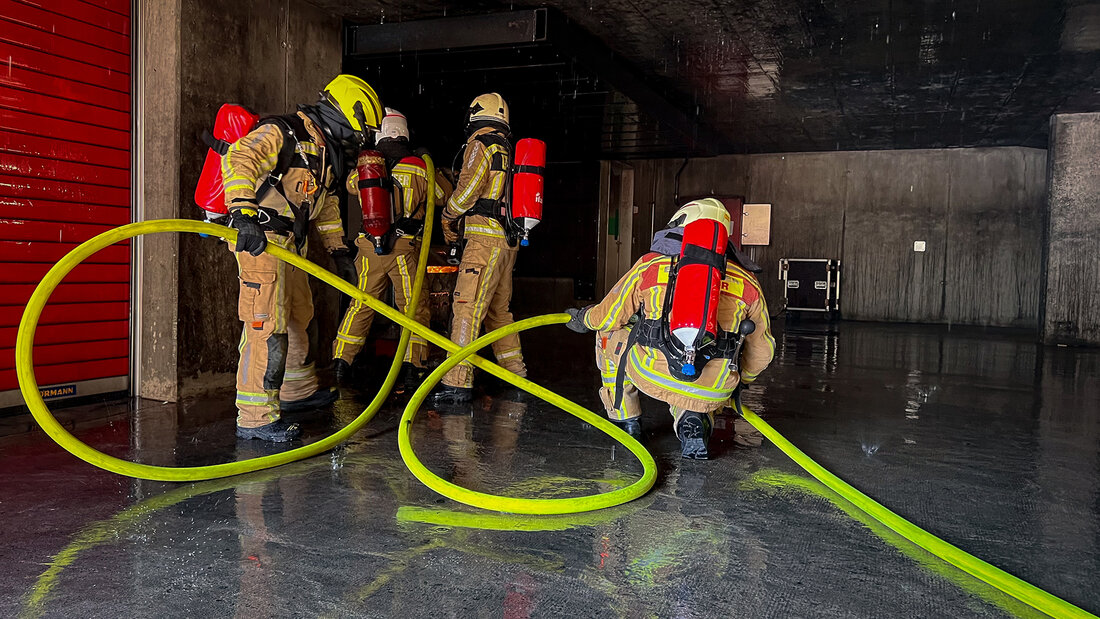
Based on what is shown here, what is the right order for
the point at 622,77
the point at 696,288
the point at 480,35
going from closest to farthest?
the point at 696,288
the point at 480,35
the point at 622,77

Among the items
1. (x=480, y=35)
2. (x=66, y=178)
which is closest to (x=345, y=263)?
(x=66, y=178)

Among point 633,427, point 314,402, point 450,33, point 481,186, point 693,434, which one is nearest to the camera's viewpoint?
point 693,434

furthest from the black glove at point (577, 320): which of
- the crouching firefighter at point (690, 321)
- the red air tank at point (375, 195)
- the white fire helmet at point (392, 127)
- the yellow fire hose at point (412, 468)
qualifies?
the white fire helmet at point (392, 127)

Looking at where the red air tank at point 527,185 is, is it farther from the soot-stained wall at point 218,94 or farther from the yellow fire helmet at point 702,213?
the soot-stained wall at point 218,94

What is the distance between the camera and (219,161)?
3918mm

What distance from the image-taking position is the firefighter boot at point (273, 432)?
12.3 feet

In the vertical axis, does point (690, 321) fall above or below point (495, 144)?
below


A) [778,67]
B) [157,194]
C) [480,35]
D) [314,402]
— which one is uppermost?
[778,67]

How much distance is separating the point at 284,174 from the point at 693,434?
100 inches

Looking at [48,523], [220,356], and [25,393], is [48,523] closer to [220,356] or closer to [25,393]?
[25,393]

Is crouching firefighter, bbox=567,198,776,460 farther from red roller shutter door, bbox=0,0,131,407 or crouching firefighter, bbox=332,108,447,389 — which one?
red roller shutter door, bbox=0,0,131,407

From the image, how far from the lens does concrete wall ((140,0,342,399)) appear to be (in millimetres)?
4680

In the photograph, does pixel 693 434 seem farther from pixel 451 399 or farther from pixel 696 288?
pixel 451 399

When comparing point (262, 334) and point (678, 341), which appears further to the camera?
point (262, 334)
